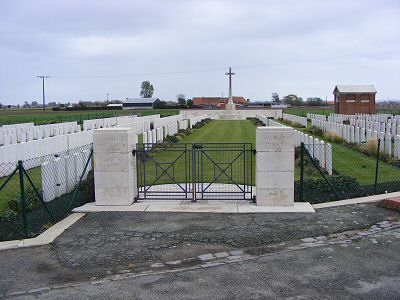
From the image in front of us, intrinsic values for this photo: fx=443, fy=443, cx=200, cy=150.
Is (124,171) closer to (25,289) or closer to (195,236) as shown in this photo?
(195,236)

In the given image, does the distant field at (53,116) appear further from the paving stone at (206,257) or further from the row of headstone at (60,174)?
the paving stone at (206,257)

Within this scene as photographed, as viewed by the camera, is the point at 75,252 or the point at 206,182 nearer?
the point at 75,252

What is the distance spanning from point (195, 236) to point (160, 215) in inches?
60.4

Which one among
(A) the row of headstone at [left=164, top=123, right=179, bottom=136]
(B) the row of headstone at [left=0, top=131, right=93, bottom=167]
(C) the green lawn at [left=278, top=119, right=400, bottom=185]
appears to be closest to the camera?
(C) the green lawn at [left=278, top=119, right=400, bottom=185]

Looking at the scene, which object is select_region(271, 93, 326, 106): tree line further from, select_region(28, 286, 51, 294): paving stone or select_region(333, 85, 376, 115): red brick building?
select_region(28, 286, 51, 294): paving stone

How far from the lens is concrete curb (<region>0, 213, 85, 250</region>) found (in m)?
7.07

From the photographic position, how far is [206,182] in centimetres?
1226

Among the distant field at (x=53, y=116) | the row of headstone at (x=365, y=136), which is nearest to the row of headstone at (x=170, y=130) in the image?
the row of headstone at (x=365, y=136)

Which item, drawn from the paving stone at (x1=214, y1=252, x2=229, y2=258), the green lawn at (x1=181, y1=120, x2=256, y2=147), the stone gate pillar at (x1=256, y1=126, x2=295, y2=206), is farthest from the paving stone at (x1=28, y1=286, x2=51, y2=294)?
the green lawn at (x1=181, y1=120, x2=256, y2=147)

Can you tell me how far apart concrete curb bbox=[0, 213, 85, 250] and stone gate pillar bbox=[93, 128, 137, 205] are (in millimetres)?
1277

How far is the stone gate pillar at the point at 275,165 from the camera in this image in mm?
9305

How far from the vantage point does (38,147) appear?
54.0 feet

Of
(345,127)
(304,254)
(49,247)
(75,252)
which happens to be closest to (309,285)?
(304,254)

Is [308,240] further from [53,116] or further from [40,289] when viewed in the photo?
[53,116]
